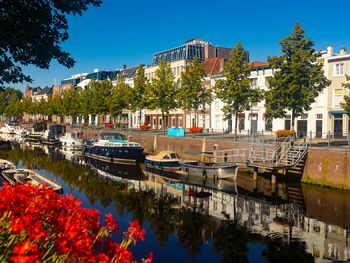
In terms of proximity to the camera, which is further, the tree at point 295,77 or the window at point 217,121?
→ the window at point 217,121

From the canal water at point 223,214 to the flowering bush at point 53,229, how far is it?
10.9 meters

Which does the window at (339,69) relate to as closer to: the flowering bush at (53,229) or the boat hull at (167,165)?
the boat hull at (167,165)

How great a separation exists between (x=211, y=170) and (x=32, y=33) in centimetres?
2841

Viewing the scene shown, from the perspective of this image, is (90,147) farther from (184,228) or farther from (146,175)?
(184,228)

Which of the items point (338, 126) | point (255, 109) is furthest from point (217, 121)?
point (338, 126)

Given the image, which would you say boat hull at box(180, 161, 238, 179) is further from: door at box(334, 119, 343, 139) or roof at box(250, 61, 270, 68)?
roof at box(250, 61, 270, 68)

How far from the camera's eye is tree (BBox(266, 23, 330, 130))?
3906cm

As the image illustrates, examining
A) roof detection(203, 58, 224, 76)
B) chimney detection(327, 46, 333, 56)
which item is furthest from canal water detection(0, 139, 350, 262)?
roof detection(203, 58, 224, 76)

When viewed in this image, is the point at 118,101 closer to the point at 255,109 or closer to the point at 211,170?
the point at 255,109

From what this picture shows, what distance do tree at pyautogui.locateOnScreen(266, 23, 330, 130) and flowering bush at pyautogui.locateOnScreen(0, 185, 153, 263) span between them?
3595 centimetres

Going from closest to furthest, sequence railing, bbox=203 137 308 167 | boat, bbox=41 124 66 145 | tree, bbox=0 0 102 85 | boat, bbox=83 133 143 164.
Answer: tree, bbox=0 0 102 85 < railing, bbox=203 137 308 167 < boat, bbox=83 133 143 164 < boat, bbox=41 124 66 145

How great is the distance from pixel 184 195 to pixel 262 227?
30.8 ft

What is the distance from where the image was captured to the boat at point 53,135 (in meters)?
76.6

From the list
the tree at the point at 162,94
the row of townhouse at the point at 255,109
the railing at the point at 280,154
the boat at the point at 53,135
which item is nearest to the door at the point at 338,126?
the row of townhouse at the point at 255,109
